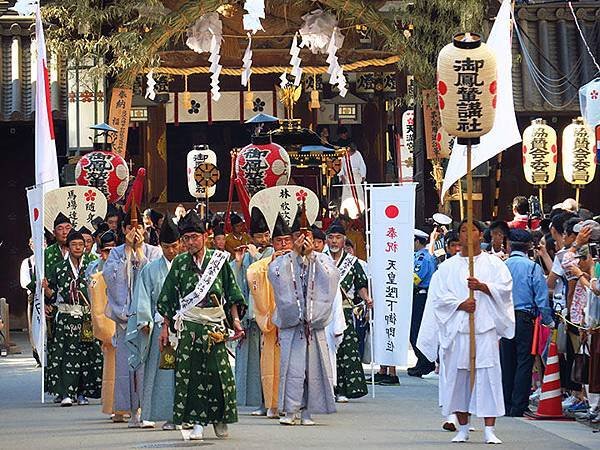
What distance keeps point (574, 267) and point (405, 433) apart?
218cm

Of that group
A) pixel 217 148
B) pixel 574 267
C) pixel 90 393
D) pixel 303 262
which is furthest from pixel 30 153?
pixel 574 267

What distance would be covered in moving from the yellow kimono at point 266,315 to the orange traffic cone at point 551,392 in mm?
2688

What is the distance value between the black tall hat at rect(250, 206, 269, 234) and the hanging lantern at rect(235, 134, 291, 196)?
6000mm

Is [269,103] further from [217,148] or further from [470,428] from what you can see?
[470,428]

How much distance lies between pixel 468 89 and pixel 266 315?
324 centimetres

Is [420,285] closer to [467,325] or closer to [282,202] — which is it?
[282,202]

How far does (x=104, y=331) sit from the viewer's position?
14.4m

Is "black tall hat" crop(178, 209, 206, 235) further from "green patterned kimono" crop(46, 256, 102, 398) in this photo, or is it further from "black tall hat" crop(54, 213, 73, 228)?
"black tall hat" crop(54, 213, 73, 228)

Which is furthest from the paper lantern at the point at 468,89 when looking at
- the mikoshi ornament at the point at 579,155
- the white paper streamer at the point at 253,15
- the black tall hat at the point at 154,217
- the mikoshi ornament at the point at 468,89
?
the mikoshi ornament at the point at 579,155

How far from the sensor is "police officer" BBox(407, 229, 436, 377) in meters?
18.5

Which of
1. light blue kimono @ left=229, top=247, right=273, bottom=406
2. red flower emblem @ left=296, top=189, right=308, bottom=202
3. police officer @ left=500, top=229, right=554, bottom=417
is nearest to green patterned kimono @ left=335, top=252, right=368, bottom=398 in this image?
red flower emblem @ left=296, top=189, right=308, bottom=202

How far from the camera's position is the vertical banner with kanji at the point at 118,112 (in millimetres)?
22812

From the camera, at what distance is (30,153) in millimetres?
25859

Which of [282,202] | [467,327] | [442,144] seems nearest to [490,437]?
[467,327]
